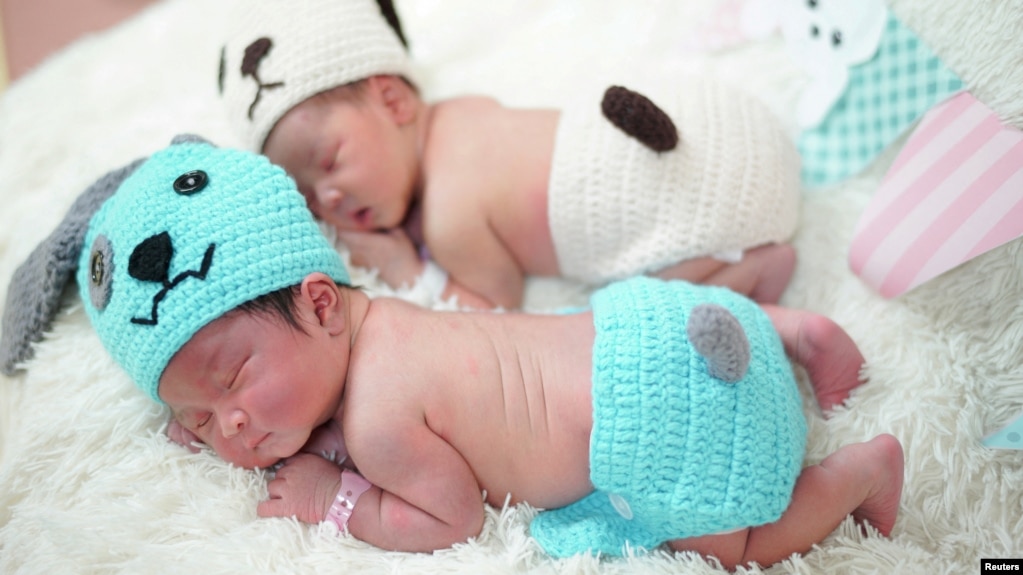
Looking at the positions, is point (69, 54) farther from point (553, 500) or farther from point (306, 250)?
point (553, 500)

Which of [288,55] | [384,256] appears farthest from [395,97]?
[384,256]

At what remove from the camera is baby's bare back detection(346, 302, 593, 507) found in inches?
52.7

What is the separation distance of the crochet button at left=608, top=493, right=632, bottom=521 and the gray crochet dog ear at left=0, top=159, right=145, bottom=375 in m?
1.15

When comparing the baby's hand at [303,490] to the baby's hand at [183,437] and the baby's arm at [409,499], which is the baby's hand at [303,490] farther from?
the baby's hand at [183,437]

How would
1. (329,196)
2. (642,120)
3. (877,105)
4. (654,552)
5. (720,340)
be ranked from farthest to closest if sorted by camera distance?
(329,196)
(877,105)
(642,120)
(654,552)
(720,340)

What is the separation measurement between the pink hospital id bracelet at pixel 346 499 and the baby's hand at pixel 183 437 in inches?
12.1

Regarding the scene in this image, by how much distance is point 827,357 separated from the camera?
1.45 metres

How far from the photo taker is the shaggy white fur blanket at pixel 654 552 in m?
1.26

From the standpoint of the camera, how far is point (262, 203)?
1.33 m

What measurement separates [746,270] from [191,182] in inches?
44.6

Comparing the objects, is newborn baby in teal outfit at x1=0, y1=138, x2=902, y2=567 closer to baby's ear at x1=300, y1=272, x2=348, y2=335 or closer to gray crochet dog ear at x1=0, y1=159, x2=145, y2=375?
baby's ear at x1=300, y1=272, x2=348, y2=335

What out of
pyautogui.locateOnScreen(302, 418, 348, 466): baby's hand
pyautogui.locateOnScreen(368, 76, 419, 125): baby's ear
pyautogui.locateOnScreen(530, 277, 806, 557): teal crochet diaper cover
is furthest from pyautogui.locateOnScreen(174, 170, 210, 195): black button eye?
pyautogui.locateOnScreen(530, 277, 806, 557): teal crochet diaper cover

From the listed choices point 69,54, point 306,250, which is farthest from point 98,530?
point 69,54

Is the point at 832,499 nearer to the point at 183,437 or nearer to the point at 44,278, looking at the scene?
the point at 183,437
